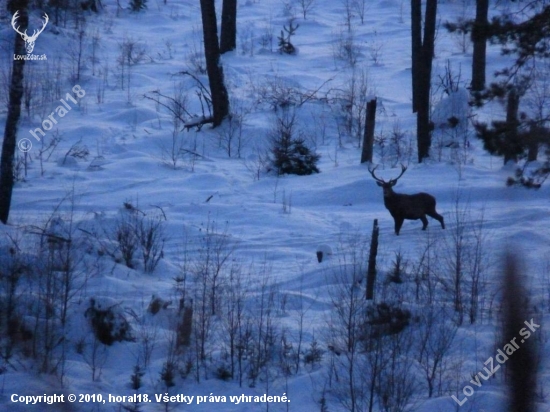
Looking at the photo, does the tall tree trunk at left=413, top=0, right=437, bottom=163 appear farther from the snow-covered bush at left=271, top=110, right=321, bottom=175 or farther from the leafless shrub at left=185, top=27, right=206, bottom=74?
the leafless shrub at left=185, top=27, right=206, bottom=74

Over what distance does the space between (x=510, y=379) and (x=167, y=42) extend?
2220 centimetres

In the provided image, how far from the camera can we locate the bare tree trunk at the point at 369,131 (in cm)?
1641

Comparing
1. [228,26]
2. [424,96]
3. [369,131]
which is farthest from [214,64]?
[228,26]

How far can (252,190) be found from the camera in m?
15.3

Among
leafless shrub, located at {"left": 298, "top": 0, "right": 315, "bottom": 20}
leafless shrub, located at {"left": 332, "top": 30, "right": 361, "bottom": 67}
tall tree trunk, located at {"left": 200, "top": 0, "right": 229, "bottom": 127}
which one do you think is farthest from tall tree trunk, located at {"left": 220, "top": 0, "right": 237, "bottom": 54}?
leafless shrub, located at {"left": 298, "top": 0, "right": 315, "bottom": 20}

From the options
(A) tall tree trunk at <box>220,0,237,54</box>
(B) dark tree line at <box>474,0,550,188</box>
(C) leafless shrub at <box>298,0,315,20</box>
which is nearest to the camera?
(B) dark tree line at <box>474,0,550,188</box>

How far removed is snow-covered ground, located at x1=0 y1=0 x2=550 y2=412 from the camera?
24.5ft

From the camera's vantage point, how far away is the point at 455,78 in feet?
74.5

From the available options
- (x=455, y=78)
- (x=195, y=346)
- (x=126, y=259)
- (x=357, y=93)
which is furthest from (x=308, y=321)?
(x=455, y=78)

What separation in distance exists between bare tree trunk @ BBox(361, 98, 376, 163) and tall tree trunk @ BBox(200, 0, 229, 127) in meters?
4.48

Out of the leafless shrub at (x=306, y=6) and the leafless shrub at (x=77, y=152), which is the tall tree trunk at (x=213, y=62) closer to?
the leafless shrub at (x=77, y=152)

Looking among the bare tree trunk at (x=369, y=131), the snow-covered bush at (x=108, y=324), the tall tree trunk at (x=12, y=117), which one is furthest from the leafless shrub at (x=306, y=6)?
the snow-covered bush at (x=108, y=324)

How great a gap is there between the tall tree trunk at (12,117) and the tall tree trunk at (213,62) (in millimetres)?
7756

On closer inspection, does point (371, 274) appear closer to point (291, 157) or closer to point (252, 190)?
point (252, 190)
